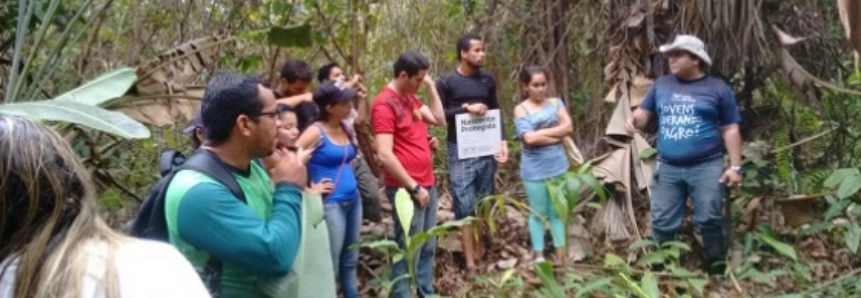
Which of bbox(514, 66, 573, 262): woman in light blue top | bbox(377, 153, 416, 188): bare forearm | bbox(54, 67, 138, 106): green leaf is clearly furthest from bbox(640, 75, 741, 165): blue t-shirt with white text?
bbox(54, 67, 138, 106): green leaf

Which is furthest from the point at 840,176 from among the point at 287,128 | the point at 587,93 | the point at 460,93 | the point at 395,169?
the point at 287,128

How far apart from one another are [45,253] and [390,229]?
16.2ft

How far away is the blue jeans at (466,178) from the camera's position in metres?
6.03

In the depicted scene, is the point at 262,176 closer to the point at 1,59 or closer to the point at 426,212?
the point at 426,212

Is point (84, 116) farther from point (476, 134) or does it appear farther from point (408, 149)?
point (476, 134)

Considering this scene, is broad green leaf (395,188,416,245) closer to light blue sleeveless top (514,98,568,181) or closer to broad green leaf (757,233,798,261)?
light blue sleeveless top (514,98,568,181)

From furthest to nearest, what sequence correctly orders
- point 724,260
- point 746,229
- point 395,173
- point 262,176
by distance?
point 746,229 < point 724,260 < point 395,173 < point 262,176

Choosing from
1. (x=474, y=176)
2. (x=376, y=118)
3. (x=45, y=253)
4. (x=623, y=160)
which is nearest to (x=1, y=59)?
(x=376, y=118)

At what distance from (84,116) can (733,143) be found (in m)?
3.83

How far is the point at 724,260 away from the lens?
609 centimetres

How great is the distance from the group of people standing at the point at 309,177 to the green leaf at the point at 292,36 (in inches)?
20.3

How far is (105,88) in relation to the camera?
434 cm

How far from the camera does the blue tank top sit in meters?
4.82

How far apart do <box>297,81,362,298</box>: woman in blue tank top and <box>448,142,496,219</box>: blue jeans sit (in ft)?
3.74
